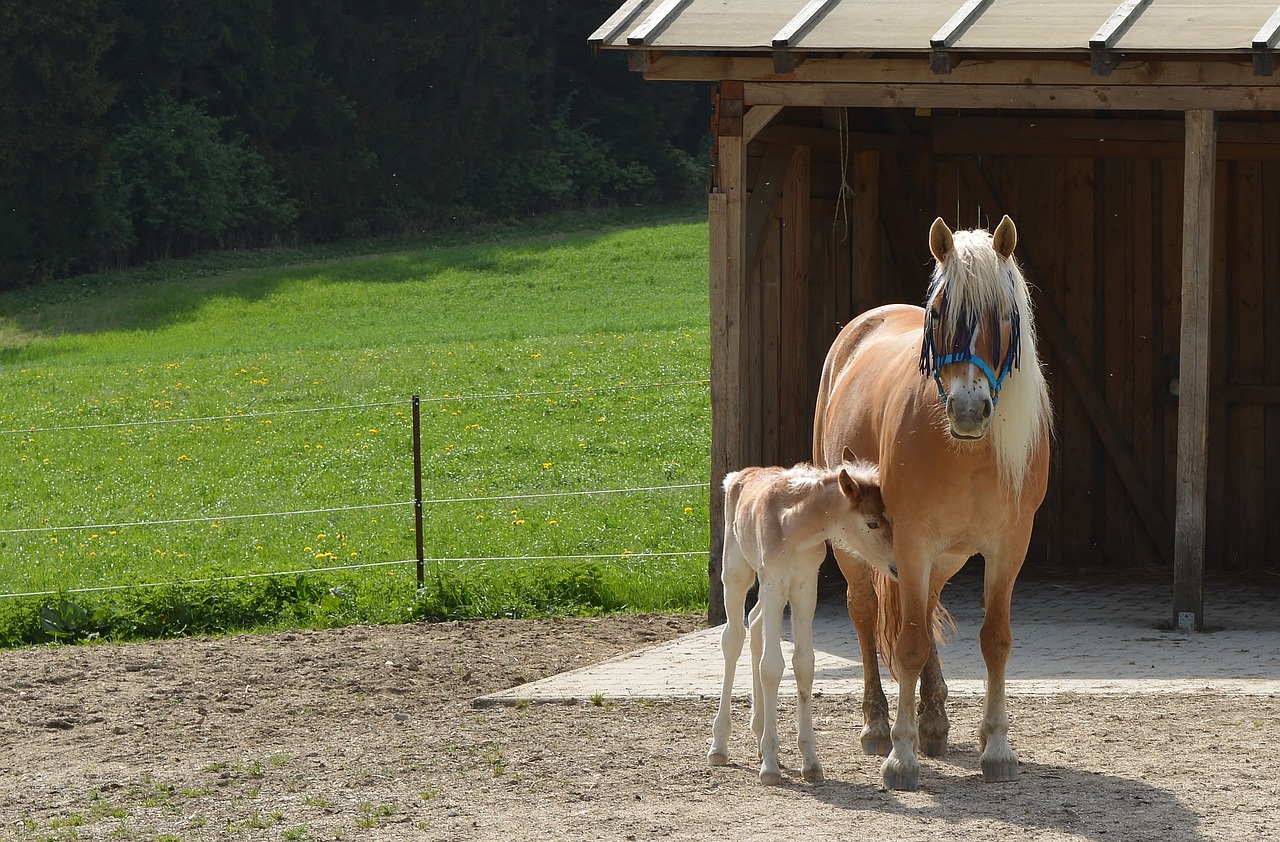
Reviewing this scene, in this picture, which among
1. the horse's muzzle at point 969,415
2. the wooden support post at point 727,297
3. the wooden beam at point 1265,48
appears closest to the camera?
the horse's muzzle at point 969,415

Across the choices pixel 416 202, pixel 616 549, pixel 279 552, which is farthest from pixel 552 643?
pixel 416 202

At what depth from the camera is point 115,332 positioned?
100 feet

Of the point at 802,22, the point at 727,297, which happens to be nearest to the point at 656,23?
the point at 802,22

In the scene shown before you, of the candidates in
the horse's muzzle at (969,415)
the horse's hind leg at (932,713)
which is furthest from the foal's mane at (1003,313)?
the horse's hind leg at (932,713)

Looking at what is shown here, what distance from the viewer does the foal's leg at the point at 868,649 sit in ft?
19.9

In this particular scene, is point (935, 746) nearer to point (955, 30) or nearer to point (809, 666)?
point (809, 666)

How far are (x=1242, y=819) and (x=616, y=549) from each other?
298 inches

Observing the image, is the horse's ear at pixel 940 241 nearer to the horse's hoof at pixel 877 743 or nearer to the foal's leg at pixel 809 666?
the foal's leg at pixel 809 666

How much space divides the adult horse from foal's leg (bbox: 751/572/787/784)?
40 cm

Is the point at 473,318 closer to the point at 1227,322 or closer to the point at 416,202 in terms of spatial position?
the point at 416,202

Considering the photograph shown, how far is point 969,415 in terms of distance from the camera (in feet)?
16.5

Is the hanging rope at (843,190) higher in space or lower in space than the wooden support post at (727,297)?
higher

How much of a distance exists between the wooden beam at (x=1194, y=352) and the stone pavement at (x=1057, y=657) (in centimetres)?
50

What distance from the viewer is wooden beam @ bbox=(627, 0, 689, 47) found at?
834 centimetres
